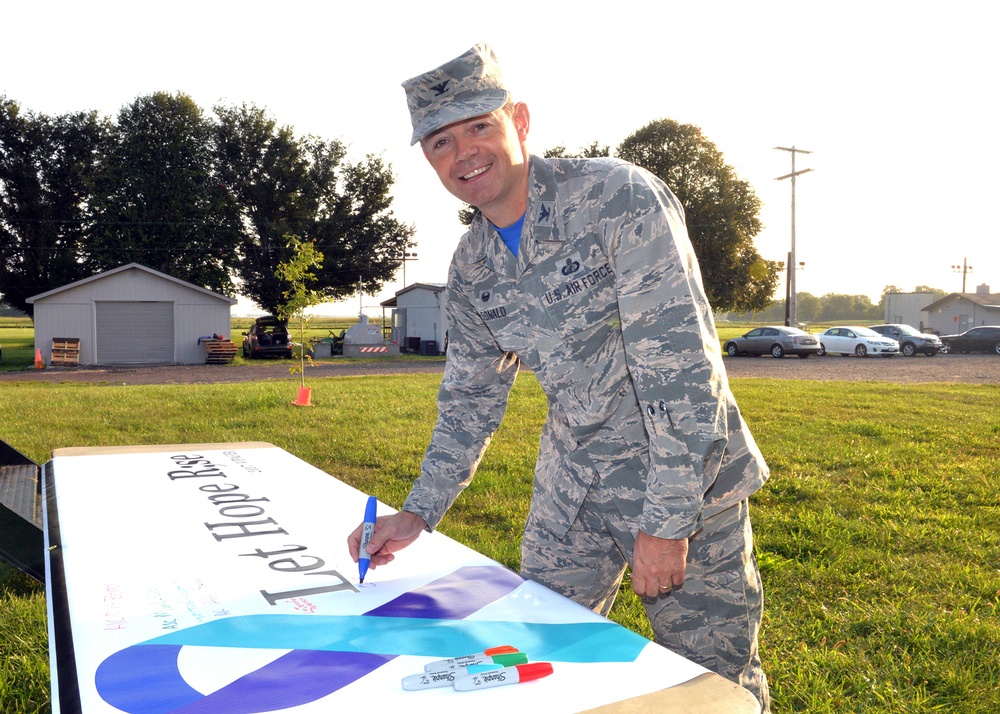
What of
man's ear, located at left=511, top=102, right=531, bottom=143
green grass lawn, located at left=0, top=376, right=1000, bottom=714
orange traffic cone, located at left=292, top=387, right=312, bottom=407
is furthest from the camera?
orange traffic cone, located at left=292, top=387, right=312, bottom=407

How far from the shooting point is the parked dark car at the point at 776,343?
29875mm

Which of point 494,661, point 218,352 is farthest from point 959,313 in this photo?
point 494,661

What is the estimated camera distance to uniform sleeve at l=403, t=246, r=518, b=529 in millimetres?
2471

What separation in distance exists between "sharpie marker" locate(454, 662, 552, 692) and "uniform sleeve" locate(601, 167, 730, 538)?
1.41 feet

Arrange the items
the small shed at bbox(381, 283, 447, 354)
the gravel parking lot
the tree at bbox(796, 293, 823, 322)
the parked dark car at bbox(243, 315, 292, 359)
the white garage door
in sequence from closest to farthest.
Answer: the gravel parking lot
the white garage door
the parked dark car at bbox(243, 315, 292, 359)
the small shed at bbox(381, 283, 447, 354)
the tree at bbox(796, 293, 823, 322)

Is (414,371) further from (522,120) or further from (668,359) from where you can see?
(668,359)

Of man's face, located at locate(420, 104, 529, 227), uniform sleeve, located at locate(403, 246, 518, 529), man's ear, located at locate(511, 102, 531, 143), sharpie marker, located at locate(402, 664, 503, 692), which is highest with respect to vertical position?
man's ear, located at locate(511, 102, 531, 143)

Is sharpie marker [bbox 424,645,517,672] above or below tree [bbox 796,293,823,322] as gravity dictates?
below

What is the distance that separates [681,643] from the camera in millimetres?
2133

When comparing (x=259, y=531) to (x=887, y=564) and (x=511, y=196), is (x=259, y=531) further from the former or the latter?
(x=887, y=564)

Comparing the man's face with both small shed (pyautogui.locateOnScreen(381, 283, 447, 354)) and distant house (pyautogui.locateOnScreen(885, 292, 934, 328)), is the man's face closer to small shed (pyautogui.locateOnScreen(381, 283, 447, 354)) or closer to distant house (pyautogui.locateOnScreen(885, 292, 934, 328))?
small shed (pyautogui.locateOnScreen(381, 283, 447, 354))

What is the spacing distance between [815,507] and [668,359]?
4.33 meters

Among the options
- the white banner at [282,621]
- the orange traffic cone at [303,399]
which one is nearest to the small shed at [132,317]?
the orange traffic cone at [303,399]

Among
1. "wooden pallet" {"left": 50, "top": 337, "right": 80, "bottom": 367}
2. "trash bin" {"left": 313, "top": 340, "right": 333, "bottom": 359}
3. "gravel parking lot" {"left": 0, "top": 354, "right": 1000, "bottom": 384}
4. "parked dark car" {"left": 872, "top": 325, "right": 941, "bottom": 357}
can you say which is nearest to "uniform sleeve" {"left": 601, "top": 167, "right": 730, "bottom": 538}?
"gravel parking lot" {"left": 0, "top": 354, "right": 1000, "bottom": 384}
